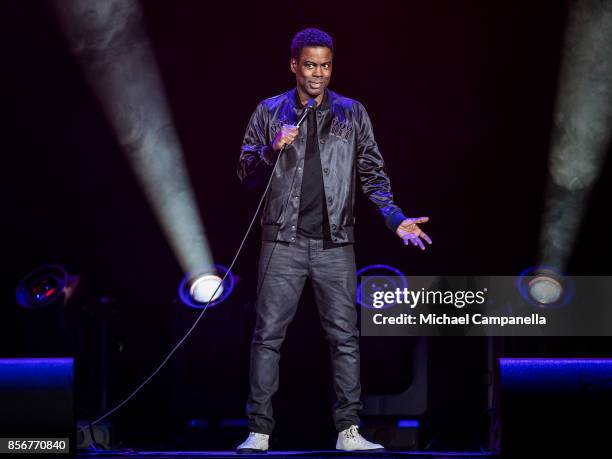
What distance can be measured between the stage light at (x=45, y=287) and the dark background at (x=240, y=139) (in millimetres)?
289

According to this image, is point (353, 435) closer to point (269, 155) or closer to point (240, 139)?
point (269, 155)

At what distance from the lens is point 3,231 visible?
5.10 m

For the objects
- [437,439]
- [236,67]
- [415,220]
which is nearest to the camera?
[415,220]

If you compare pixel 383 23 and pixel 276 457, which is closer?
pixel 276 457

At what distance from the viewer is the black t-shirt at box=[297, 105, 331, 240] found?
3.65 meters

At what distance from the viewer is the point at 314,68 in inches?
143

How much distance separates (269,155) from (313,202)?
12.3 inches

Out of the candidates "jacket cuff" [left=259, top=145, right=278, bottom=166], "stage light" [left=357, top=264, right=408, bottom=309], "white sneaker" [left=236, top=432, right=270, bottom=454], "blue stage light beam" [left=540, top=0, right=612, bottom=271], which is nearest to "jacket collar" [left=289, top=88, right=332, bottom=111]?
"jacket cuff" [left=259, top=145, right=278, bottom=166]

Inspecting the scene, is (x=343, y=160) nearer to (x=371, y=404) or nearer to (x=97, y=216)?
(x=371, y=404)

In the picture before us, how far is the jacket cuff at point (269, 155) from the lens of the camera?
11.4 ft

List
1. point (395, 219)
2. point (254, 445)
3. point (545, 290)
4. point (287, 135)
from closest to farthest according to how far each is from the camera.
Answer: point (287, 135) < point (254, 445) < point (395, 219) < point (545, 290)

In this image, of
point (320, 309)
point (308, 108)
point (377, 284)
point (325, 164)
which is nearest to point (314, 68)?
point (308, 108)

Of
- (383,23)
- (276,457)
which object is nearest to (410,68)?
(383,23)

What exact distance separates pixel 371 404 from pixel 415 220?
3.71ft
